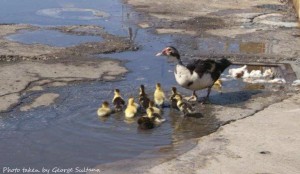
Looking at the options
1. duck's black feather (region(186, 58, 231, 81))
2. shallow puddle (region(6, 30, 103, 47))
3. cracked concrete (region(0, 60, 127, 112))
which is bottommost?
cracked concrete (region(0, 60, 127, 112))

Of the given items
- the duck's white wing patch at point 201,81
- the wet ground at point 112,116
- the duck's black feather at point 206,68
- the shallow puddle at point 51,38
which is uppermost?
the duck's black feather at point 206,68

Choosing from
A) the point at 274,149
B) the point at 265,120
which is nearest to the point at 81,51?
the point at 265,120

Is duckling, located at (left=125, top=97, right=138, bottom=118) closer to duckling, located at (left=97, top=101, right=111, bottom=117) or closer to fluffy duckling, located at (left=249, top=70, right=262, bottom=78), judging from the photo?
duckling, located at (left=97, top=101, right=111, bottom=117)

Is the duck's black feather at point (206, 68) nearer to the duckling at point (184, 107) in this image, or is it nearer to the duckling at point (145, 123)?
the duckling at point (184, 107)

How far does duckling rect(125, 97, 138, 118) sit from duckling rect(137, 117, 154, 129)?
0.39 m

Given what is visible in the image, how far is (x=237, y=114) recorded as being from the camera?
29.0 ft

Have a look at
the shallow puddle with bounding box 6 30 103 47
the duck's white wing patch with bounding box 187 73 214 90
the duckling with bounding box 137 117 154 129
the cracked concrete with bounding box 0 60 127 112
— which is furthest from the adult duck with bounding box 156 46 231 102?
the shallow puddle with bounding box 6 30 103 47

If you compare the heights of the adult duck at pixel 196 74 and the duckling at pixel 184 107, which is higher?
the adult duck at pixel 196 74

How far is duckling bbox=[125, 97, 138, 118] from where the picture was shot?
8.74m

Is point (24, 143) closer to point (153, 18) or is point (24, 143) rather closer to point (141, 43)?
point (141, 43)

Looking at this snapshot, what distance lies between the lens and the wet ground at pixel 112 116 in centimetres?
748

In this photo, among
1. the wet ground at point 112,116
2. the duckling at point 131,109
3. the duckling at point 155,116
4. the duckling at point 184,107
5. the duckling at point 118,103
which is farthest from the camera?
the duckling at point 118,103

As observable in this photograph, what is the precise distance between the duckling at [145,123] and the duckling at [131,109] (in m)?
0.39

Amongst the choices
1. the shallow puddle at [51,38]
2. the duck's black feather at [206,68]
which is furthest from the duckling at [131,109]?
the shallow puddle at [51,38]
